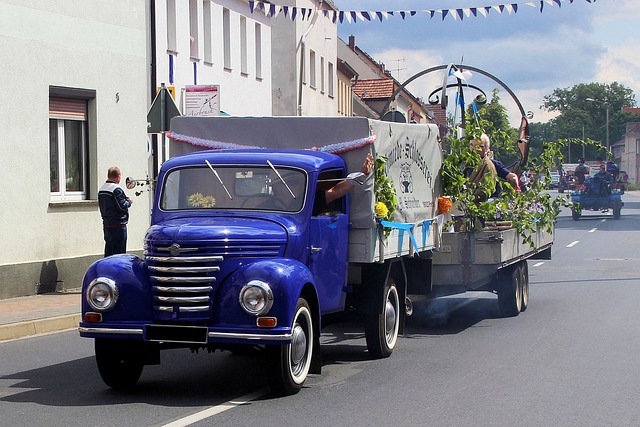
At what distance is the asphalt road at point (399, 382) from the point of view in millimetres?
8086

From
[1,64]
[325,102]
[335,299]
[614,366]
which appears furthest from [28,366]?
[325,102]

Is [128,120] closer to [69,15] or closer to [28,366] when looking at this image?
[69,15]

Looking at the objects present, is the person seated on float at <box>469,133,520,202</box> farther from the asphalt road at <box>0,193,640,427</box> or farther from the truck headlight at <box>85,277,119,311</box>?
the truck headlight at <box>85,277,119,311</box>

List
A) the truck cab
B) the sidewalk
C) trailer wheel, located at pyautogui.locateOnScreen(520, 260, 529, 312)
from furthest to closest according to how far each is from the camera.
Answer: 1. trailer wheel, located at pyautogui.locateOnScreen(520, 260, 529, 312)
2. the sidewalk
3. the truck cab

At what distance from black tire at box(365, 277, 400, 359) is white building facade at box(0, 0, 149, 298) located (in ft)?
25.4

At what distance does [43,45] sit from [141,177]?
4035 mm

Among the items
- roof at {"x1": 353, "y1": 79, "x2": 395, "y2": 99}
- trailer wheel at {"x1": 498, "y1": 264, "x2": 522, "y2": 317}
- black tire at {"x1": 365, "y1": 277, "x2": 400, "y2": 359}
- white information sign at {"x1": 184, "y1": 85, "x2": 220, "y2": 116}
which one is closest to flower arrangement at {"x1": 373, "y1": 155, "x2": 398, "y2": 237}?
black tire at {"x1": 365, "y1": 277, "x2": 400, "y2": 359}

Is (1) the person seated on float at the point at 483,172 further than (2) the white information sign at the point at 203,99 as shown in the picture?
No

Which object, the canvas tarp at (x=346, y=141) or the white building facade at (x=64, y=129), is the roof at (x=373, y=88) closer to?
the white building facade at (x=64, y=129)

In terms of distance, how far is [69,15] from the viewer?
1939cm

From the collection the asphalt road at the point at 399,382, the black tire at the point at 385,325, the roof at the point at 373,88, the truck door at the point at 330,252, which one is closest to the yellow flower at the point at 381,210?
the truck door at the point at 330,252

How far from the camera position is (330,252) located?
33.0ft

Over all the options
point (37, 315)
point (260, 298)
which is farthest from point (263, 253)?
point (37, 315)

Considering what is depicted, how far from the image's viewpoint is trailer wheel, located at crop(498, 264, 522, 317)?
1512 centimetres
